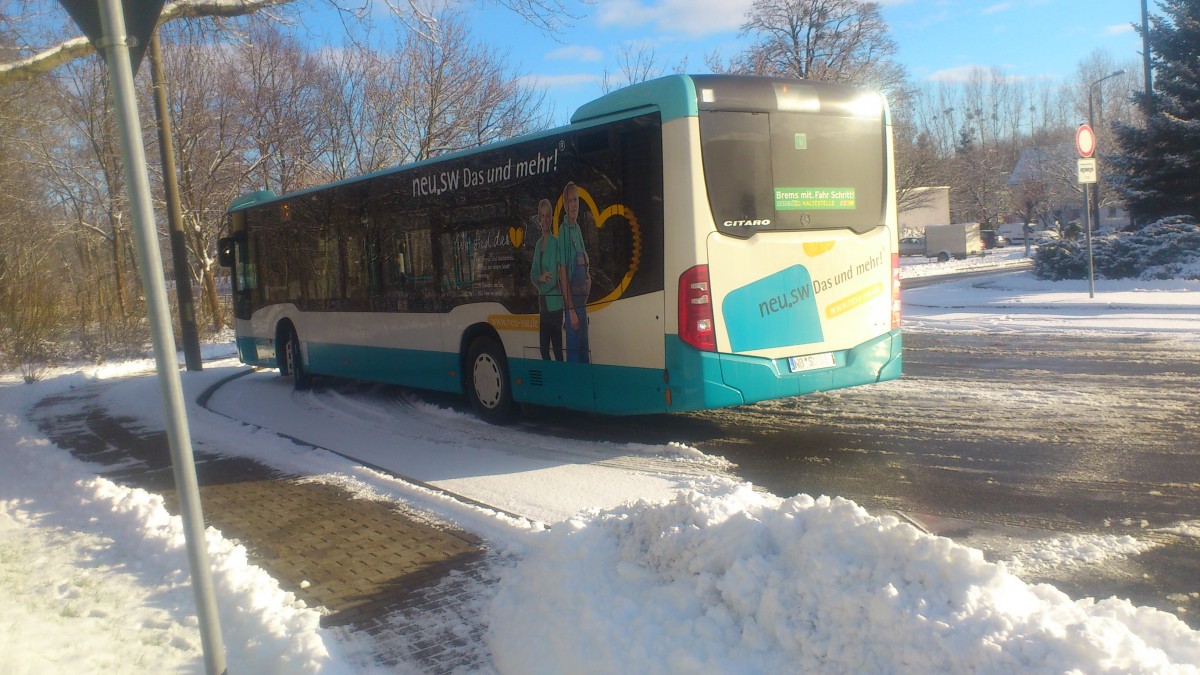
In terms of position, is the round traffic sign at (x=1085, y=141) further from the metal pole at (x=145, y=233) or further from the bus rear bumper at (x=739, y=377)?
the metal pole at (x=145, y=233)

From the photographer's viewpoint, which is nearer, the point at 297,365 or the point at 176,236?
the point at 297,365

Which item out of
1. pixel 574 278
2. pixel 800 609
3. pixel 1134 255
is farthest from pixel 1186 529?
pixel 1134 255

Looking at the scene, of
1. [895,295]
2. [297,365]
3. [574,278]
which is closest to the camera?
[574,278]

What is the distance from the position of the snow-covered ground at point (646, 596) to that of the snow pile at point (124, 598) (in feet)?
0.04

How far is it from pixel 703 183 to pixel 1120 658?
17.0ft

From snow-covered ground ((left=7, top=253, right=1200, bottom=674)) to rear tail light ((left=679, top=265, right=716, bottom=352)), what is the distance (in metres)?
1.09

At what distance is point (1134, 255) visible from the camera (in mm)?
23672

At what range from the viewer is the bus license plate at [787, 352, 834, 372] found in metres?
8.10

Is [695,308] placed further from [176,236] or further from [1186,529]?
[176,236]

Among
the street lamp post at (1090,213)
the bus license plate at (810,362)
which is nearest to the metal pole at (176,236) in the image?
the bus license plate at (810,362)

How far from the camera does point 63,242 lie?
Answer: 27.7 m

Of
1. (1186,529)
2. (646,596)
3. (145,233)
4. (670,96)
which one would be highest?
→ (670,96)

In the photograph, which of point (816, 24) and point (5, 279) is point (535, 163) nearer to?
point (5, 279)

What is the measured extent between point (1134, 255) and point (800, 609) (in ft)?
78.9
